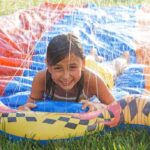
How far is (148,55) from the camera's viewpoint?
12.1 ft

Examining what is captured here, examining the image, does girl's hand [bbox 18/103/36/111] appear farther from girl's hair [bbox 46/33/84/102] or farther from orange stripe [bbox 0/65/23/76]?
orange stripe [bbox 0/65/23/76]

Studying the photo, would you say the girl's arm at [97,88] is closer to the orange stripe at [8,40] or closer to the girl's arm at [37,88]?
the girl's arm at [37,88]

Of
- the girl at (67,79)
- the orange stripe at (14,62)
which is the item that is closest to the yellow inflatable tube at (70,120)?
the girl at (67,79)

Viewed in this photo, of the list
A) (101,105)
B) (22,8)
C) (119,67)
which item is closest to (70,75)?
(101,105)

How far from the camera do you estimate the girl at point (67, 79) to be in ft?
9.49

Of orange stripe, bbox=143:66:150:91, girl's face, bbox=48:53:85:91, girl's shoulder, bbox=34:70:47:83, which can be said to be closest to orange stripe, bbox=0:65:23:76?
Answer: girl's shoulder, bbox=34:70:47:83

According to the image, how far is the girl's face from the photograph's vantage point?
290cm

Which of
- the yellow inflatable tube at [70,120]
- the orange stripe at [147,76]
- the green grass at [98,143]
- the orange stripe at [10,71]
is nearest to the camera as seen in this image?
the green grass at [98,143]

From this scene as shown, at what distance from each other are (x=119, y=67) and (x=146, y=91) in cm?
59

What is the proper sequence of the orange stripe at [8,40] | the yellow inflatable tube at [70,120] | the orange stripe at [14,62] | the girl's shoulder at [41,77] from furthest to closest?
the orange stripe at [8,40], the orange stripe at [14,62], the girl's shoulder at [41,77], the yellow inflatable tube at [70,120]

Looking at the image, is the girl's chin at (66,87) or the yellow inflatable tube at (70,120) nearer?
the yellow inflatable tube at (70,120)

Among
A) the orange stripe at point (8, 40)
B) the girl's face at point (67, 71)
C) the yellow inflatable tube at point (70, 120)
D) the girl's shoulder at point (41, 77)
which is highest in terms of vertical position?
the orange stripe at point (8, 40)

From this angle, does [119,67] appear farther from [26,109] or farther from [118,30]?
[26,109]

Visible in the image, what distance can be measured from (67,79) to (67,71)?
0.05m
